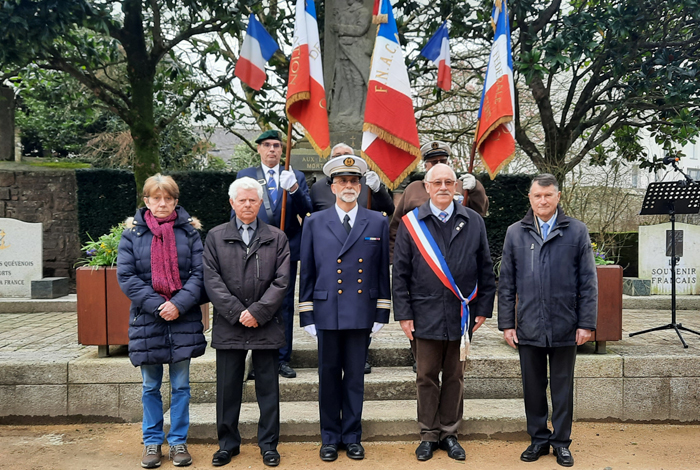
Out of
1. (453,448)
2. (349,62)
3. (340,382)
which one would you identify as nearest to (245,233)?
(340,382)

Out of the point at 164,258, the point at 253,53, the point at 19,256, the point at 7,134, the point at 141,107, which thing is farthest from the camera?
the point at 7,134

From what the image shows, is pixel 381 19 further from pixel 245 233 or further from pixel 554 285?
pixel 554 285

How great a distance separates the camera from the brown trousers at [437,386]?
4.08 m

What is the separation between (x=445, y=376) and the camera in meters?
4.15

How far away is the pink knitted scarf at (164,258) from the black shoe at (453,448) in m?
2.20

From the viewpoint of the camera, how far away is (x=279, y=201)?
5.05 metres

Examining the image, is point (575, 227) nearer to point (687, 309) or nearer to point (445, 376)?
point (445, 376)

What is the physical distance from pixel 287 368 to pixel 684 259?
24.8 feet

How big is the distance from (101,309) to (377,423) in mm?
2644

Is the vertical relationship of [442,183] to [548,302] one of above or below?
above

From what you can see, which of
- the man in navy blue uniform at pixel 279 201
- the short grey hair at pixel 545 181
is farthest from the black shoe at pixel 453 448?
the short grey hair at pixel 545 181

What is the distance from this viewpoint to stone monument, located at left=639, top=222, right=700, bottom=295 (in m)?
9.31

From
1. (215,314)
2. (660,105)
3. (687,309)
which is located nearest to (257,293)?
(215,314)

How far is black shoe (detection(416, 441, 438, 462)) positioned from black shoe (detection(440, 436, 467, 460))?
10 centimetres
